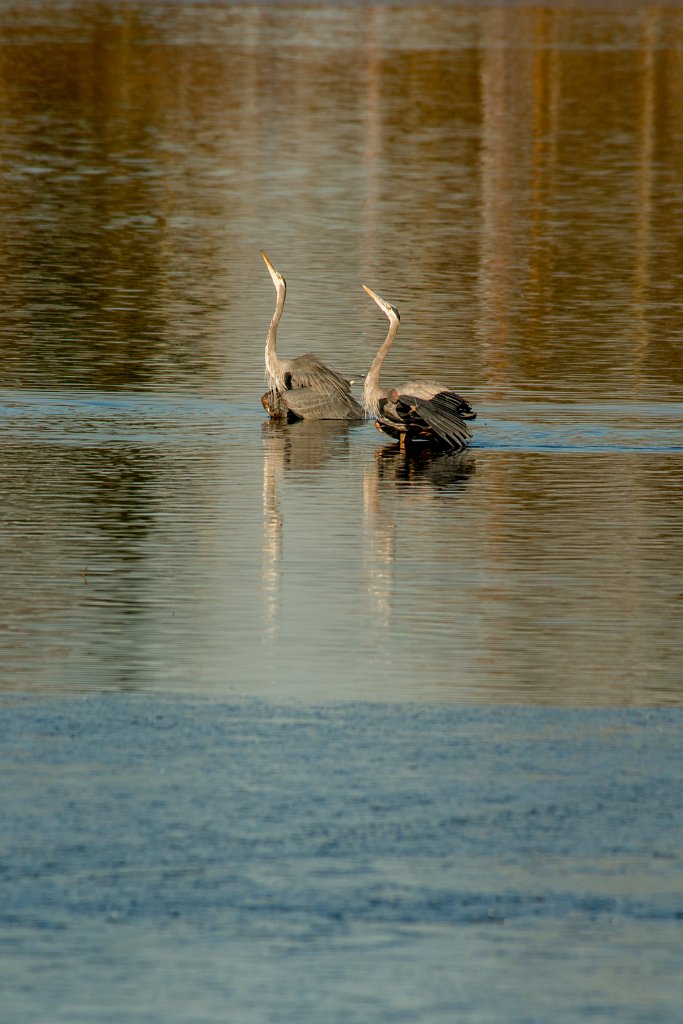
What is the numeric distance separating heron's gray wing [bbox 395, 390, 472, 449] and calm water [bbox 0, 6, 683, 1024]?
192 millimetres

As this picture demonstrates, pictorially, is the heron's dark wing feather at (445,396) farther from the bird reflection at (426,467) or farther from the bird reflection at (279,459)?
the bird reflection at (279,459)

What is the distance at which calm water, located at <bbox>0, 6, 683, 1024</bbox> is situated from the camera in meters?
6.59

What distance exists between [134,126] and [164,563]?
3211cm

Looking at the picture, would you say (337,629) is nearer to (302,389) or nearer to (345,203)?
(302,389)

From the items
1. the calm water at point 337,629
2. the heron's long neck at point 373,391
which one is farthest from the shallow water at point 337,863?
the heron's long neck at point 373,391

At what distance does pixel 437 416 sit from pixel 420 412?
5.6 inches

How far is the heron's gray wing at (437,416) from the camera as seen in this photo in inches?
622

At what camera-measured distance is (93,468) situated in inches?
581

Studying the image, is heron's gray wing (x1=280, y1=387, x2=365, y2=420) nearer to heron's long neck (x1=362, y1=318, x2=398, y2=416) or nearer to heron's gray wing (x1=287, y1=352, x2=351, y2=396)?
heron's gray wing (x1=287, y1=352, x2=351, y2=396)

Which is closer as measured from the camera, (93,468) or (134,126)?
(93,468)

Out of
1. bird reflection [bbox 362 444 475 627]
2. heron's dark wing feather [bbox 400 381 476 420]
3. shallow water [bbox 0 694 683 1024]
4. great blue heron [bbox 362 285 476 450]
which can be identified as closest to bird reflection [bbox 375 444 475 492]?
bird reflection [bbox 362 444 475 627]

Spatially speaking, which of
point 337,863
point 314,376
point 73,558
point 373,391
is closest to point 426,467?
point 373,391

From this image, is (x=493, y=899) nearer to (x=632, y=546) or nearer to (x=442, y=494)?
(x=632, y=546)

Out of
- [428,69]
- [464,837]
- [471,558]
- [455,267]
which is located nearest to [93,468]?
[471,558]
